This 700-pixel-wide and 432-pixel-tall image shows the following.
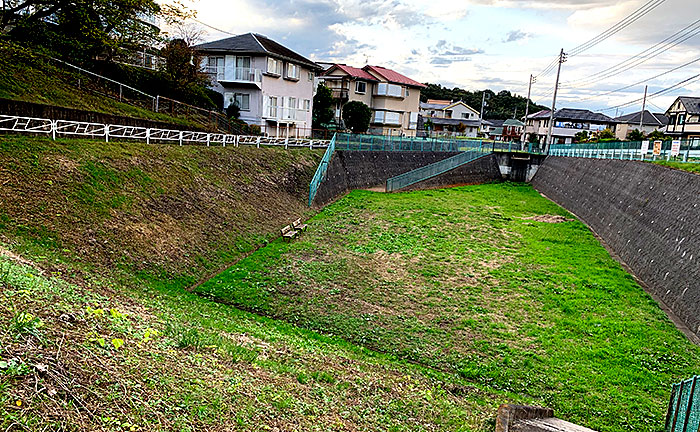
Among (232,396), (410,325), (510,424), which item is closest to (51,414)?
(232,396)

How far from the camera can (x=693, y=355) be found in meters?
11.2

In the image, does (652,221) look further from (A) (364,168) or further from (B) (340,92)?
(B) (340,92)

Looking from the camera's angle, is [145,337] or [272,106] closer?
[145,337]

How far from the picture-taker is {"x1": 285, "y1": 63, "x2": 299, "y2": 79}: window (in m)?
39.2

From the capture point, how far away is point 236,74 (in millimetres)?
36000

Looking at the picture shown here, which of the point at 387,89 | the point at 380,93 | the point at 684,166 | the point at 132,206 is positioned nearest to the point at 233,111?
the point at 132,206

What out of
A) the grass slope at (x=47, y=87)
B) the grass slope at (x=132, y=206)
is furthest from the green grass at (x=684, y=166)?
the grass slope at (x=47, y=87)

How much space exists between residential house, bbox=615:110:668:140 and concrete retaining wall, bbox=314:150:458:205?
42.5 metres

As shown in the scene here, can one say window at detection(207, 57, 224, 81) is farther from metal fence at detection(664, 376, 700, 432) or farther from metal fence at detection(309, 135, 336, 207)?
metal fence at detection(664, 376, 700, 432)

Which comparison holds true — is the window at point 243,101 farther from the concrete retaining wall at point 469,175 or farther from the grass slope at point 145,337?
the grass slope at point 145,337

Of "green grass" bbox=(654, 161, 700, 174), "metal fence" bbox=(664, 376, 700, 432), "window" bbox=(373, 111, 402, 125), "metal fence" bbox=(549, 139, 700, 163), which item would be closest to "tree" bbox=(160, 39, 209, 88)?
"metal fence" bbox=(549, 139, 700, 163)

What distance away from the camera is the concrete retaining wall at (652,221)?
1420 cm

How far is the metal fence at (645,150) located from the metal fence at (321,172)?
17304 mm

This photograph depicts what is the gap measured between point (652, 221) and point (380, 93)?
4172cm
